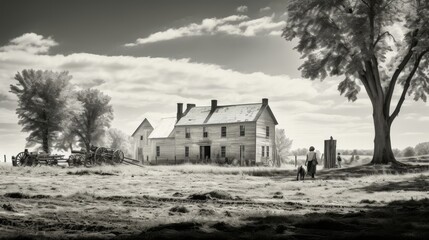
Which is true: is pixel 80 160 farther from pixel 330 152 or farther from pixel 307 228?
pixel 307 228

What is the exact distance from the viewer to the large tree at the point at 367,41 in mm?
29609

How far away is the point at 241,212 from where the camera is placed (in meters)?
10.2

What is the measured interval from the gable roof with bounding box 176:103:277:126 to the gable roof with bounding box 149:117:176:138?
329cm

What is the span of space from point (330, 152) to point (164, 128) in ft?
108

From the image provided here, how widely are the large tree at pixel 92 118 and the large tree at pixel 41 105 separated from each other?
9437mm

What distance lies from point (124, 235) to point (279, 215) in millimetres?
3587

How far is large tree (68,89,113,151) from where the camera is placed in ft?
207

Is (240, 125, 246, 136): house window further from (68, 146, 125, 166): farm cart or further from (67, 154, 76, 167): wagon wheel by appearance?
(67, 154, 76, 167): wagon wheel

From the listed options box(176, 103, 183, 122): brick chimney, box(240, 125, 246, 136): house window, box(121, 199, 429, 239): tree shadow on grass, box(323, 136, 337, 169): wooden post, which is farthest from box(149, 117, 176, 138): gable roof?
box(121, 199, 429, 239): tree shadow on grass

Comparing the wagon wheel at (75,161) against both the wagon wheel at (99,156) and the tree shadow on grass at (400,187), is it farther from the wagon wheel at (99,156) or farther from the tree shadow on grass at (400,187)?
the tree shadow on grass at (400,187)

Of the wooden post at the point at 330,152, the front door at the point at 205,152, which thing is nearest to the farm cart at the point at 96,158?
the wooden post at the point at 330,152

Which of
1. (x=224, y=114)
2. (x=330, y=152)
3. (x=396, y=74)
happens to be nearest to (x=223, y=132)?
(x=224, y=114)

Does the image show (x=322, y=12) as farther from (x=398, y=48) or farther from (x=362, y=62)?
(x=398, y=48)

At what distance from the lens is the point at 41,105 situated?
168 ft
